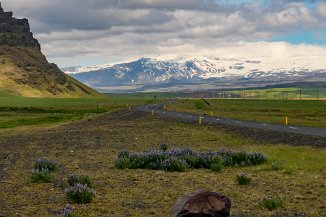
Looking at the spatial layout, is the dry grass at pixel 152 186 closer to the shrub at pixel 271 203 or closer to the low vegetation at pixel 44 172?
the shrub at pixel 271 203

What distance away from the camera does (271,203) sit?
14516 millimetres

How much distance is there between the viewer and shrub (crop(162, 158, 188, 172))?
72.4 ft

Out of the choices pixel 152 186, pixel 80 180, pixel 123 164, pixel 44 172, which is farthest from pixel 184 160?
pixel 44 172

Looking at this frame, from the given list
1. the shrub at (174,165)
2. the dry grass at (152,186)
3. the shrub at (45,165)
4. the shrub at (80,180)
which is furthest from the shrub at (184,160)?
the shrub at (80,180)

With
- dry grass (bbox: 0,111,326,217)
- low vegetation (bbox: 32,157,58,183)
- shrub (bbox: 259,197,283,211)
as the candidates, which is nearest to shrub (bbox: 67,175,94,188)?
dry grass (bbox: 0,111,326,217)

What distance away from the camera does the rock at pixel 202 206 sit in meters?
11.5

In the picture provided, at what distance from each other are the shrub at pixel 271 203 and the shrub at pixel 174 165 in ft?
24.8

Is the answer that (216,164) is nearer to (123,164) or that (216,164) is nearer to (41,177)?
(123,164)

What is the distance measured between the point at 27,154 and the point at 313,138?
73.1 feet

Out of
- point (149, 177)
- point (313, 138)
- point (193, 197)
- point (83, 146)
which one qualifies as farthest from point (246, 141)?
point (193, 197)

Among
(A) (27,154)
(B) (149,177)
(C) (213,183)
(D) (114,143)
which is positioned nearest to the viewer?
(C) (213,183)

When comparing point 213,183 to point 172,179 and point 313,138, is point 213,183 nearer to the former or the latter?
point 172,179

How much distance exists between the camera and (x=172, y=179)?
19812 mm

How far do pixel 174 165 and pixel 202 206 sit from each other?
34.7 feet
